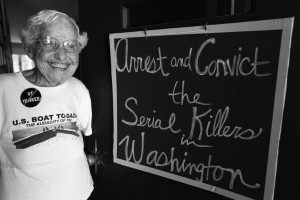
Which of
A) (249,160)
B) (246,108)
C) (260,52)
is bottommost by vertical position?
(249,160)

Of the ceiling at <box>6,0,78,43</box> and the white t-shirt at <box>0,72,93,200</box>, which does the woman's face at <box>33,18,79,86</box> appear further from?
the ceiling at <box>6,0,78,43</box>

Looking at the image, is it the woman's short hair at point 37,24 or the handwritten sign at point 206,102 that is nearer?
the handwritten sign at point 206,102

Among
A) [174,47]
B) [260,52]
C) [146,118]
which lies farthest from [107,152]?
[260,52]

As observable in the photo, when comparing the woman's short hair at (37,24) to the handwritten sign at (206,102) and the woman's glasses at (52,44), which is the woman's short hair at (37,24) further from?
the handwritten sign at (206,102)

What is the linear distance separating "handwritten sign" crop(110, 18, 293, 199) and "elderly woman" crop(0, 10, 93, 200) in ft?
0.65

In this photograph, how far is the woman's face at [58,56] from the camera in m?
0.77

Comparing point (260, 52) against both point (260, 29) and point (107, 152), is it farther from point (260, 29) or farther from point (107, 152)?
point (107, 152)

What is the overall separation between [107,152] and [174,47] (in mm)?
549

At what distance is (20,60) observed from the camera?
6.05m

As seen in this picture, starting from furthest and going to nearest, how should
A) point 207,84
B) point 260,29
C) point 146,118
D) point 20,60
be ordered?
point 20,60, point 146,118, point 207,84, point 260,29

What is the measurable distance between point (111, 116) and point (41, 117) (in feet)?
0.87

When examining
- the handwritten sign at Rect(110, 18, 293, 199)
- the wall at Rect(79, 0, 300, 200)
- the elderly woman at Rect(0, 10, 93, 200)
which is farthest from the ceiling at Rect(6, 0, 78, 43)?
the handwritten sign at Rect(110, 18, 293, 199)

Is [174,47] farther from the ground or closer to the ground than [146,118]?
farther from the ground

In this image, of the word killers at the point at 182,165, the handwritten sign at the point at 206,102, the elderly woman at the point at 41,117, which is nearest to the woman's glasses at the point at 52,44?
the elderly woman at the point at 41,117
